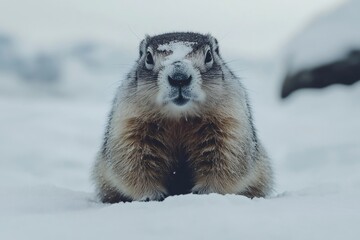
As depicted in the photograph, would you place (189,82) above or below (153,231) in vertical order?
above

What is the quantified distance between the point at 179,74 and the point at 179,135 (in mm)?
432

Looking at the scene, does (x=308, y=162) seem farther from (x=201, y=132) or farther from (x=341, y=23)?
(x=341, y=23)

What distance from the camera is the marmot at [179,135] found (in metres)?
3.57

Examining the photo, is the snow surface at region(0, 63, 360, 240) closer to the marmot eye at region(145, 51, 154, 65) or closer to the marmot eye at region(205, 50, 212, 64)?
the marmot eye at region(205, 50, 212, 64)

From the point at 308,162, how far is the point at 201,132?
420 cm

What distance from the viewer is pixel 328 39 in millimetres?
11898

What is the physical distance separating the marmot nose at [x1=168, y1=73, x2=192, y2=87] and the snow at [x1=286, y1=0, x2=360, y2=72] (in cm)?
844

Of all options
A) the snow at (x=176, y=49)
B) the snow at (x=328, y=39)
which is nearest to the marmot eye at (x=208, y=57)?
the snow at (x=176, y=49)

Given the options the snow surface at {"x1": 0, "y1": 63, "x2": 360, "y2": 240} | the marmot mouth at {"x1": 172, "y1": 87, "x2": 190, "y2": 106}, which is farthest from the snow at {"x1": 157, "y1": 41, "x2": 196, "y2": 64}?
the snow surface at {"x1": 0, "y1": 63, "x2": 360, "y2": 240}

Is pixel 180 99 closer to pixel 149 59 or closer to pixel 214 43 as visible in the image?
pixel 149 59

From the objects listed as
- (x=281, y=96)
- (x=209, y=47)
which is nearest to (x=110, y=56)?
(x=281, y=96)

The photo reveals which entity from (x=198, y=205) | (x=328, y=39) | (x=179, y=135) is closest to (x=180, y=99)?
(x=179, y=135)

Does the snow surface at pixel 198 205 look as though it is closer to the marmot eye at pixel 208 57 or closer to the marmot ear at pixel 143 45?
the marmot eye at pixel 208 57

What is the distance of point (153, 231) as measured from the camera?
250 centimetres
